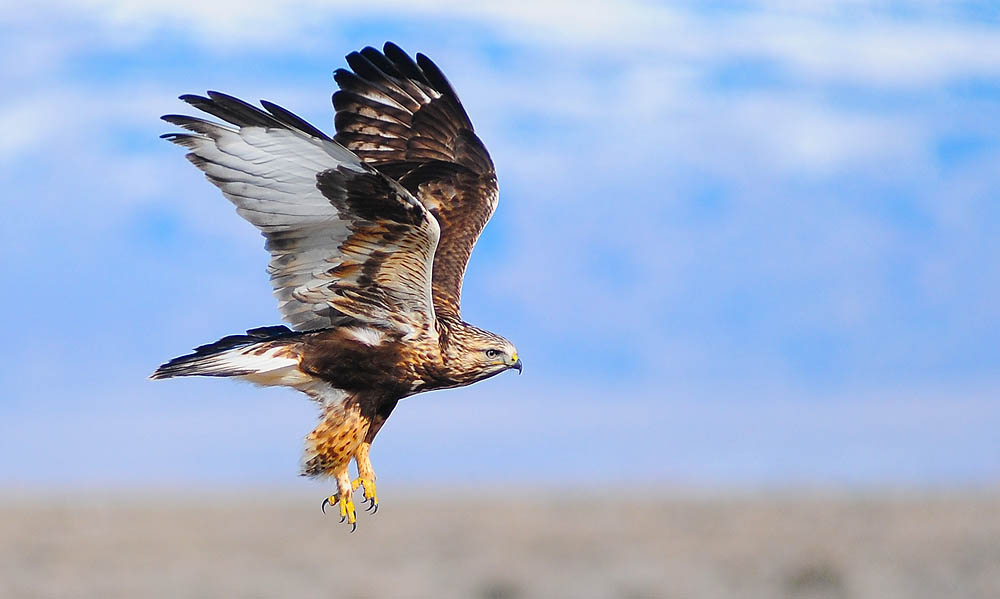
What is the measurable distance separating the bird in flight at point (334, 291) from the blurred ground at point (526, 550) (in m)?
32.0

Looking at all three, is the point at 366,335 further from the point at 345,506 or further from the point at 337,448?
the point at 345,506

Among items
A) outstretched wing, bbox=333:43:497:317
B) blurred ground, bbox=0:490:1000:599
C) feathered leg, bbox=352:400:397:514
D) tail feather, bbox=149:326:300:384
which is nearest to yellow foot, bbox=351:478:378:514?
feathered leg, bbox=352:400:397:514

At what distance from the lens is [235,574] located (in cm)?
4422

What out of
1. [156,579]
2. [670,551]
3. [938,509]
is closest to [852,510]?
[938,509]

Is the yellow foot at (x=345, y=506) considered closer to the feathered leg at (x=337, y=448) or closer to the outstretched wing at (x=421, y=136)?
the feathered leg at (x=337, y=448)

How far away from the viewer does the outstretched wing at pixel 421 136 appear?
11.1m

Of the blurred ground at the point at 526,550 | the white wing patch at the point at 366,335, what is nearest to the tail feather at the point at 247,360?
the white wing patch at the point at 366,335

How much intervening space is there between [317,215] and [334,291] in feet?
1.50

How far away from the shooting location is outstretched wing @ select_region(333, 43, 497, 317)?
36.3 ft

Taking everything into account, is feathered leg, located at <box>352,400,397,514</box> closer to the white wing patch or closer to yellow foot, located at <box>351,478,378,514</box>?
yellow foot, located at <box>351,478,378,514</box>

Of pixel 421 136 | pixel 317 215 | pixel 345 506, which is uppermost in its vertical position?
pixel 421 136

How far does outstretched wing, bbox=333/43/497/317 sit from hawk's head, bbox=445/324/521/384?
5.11ft

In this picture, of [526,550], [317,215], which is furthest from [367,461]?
[526,550]

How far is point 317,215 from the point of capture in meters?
8.66
